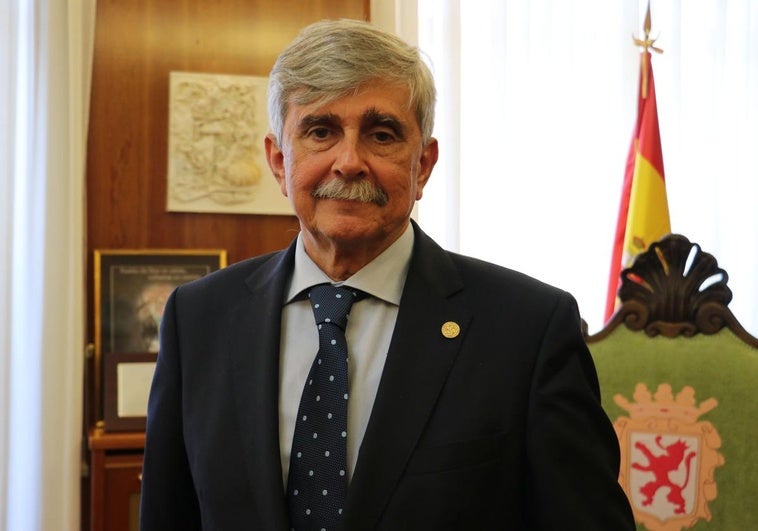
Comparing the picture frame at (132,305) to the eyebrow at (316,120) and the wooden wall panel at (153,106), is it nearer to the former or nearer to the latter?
the wooden wall panel at (153,106)

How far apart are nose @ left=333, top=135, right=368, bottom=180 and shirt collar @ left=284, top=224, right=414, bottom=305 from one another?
6.4 inches

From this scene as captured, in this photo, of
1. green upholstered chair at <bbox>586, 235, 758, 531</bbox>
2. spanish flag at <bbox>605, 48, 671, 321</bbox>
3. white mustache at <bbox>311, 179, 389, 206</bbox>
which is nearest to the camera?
white mustache at <bbox>311, 179, 389, 206</bbox>

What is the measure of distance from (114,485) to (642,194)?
7.07ft

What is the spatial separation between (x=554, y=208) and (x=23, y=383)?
2147 millimetres

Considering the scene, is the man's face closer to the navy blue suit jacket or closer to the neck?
the neck

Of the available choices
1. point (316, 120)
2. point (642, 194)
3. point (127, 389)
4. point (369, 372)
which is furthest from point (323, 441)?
point (642, 194)

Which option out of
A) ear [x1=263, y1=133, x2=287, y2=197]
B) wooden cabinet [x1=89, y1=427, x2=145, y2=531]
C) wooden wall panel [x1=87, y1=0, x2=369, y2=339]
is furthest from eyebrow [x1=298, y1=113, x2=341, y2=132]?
wooden wall panel [x1=87, y1=0, x2=369, y2=339]

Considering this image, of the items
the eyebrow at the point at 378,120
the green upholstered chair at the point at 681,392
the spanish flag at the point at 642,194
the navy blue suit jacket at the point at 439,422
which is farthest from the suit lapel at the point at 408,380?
the spanish flag at the point at 642,194

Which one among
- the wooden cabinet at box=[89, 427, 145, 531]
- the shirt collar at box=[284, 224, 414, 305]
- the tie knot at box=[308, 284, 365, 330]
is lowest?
the wooden cabinet at box=[89, 427, 145, 531]

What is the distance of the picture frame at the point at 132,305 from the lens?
3.49 m

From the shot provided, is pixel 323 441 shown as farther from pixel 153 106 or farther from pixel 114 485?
pixel 153 106

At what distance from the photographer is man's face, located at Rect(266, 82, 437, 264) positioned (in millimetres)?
1449

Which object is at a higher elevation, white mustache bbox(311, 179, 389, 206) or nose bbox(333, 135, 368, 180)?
nose bbox(333, 135, 368, 180)

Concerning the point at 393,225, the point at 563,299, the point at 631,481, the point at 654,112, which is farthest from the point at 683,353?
the point at 654,112
